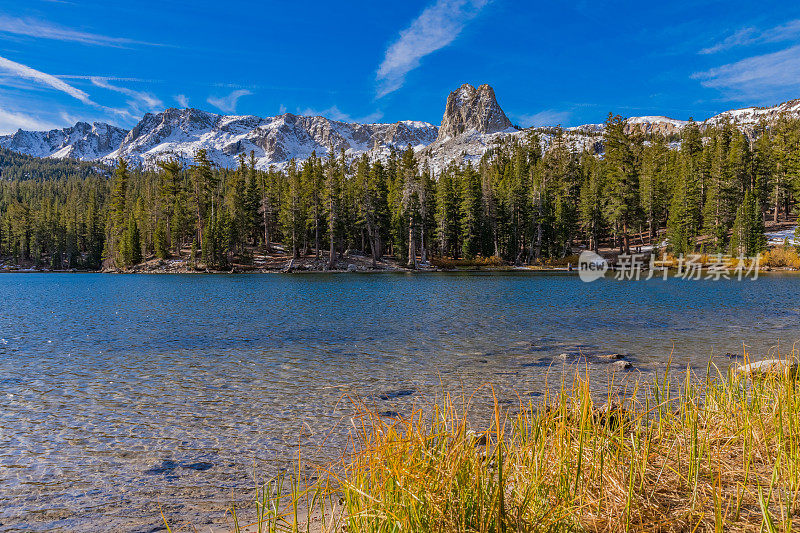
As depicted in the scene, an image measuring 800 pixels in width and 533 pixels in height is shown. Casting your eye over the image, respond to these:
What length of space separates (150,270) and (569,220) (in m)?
67.0

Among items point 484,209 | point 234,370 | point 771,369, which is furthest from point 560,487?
point 484,209

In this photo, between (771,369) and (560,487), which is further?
(771,369)

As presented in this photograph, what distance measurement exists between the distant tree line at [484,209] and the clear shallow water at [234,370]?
39985mm

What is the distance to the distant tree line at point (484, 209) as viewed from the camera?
6394cm

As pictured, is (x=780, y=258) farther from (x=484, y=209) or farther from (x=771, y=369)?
(x=771, y=369)

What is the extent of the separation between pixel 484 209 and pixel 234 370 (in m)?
62.1

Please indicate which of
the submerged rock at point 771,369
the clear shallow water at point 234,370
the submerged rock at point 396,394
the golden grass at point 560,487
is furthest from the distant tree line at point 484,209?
the golden grass at point 560,487

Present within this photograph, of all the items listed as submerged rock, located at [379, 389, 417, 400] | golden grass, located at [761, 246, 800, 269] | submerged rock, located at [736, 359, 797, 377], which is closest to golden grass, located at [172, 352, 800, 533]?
submerged rock, located at [736, 359, 797, 377]

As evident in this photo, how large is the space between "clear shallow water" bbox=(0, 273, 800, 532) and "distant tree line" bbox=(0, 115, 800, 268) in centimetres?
3998

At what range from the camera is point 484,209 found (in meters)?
69.8

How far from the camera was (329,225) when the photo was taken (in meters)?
64.1

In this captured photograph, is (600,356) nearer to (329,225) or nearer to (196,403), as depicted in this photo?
(196,403)

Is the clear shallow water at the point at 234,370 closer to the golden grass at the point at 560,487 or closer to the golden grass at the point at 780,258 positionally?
the golden grass at the point at 560,487

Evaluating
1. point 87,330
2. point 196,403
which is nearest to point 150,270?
point 87,330
